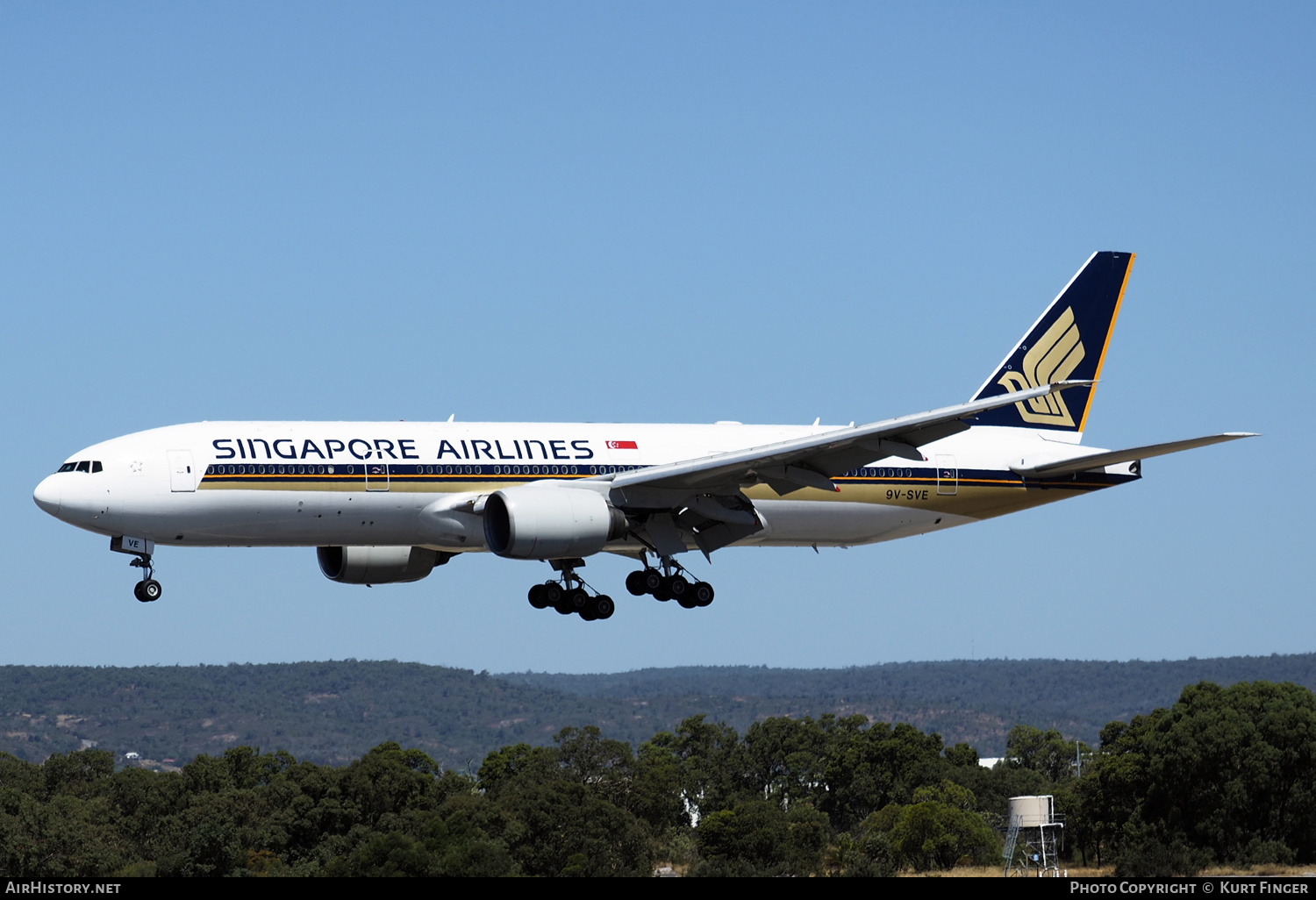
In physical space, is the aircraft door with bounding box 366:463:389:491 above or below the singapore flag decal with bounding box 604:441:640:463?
below

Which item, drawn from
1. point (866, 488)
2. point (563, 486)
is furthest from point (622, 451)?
point (866, 488)

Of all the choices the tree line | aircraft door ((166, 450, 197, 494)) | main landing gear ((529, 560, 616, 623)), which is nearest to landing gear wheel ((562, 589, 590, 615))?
main landing gear ((529, 560, 616, 623))

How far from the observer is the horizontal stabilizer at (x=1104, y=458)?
43.2 m

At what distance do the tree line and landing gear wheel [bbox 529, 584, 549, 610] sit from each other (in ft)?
154

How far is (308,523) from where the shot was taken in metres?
42.2

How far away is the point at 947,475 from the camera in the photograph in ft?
162

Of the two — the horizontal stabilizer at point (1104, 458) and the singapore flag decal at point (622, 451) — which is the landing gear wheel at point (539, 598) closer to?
the singapore flag decal at point (622, 451)

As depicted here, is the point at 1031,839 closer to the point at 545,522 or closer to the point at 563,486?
the point at 563,486

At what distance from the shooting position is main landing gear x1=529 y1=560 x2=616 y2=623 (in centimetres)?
4678

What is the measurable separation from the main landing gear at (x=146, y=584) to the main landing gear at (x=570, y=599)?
34.8ft

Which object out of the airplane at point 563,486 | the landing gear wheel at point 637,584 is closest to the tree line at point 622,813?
the landing gear wheel at point 637,584

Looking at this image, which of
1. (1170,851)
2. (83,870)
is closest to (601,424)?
(1170,851)

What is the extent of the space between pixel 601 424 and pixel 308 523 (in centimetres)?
932

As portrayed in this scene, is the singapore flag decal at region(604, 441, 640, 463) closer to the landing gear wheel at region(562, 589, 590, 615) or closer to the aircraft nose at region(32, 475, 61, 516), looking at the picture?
the landing gear wheel at region(562, 589, 590, 615)
